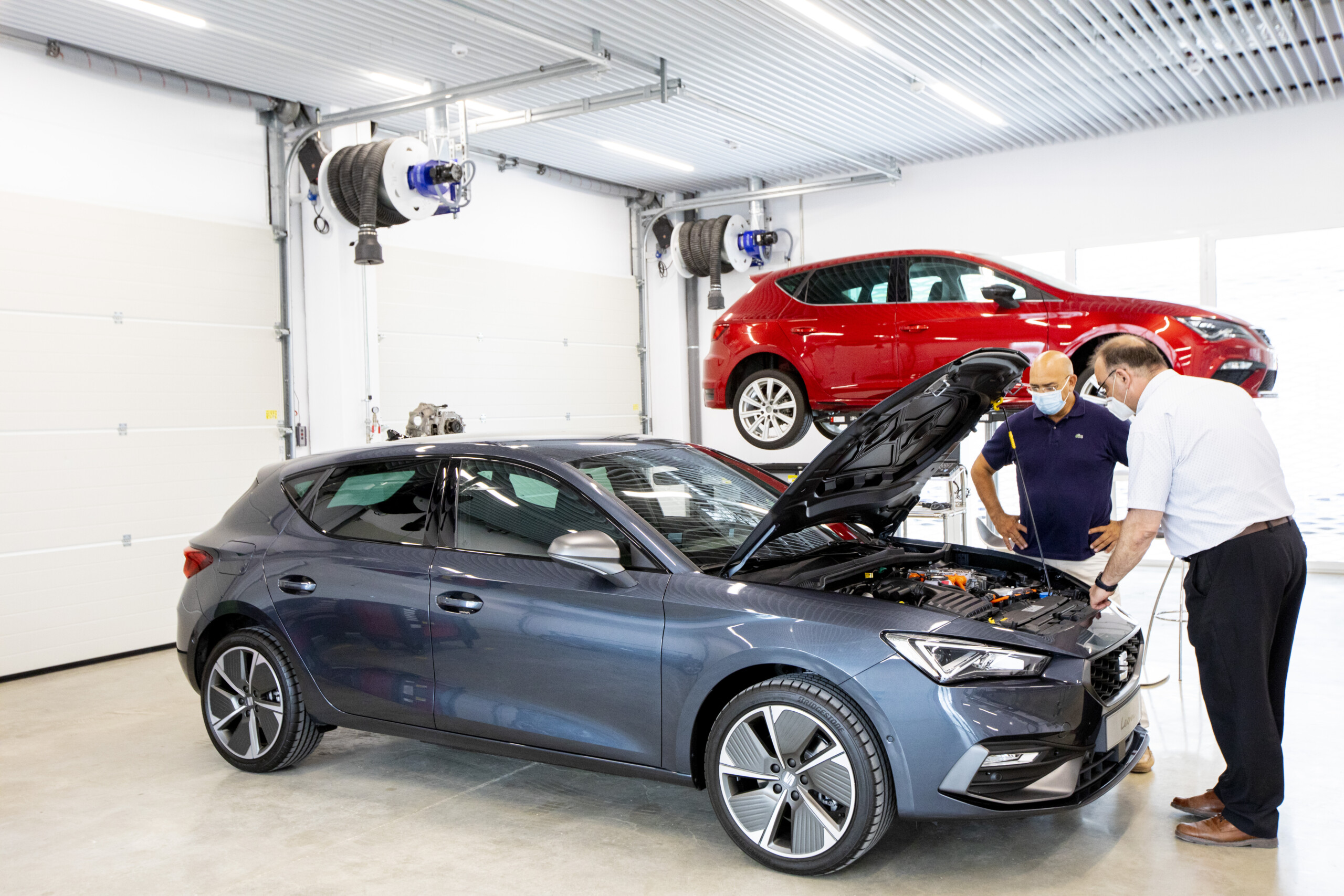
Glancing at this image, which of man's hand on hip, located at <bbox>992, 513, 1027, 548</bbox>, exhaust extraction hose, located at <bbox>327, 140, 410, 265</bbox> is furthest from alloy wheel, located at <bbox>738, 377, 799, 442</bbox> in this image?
man's hand on hip, located at <bbox>992, 513, 1027, 548</bbox>

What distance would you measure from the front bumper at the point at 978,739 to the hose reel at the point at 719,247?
345 inches

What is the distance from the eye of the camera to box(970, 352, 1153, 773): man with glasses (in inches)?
169

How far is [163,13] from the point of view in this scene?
21.2ft

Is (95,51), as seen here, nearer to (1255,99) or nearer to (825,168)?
(825,168)

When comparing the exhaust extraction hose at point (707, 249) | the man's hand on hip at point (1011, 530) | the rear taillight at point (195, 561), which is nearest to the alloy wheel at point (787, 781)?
the man's hand on hip at point (1011, 530)

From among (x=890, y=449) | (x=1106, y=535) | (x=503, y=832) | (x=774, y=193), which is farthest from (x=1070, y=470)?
(x=774, y=193)

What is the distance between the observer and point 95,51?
7172mm

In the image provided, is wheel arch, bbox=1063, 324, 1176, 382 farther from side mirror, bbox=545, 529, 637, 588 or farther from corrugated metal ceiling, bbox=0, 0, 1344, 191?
side mirror, bbox=545, 529, 637, 588

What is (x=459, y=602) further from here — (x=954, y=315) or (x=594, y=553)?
(x=954, y=315)

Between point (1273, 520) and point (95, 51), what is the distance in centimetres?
752

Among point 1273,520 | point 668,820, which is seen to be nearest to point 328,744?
point 668,820

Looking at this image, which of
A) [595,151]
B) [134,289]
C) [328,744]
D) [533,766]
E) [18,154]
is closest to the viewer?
[533,766]

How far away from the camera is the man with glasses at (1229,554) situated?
3227mm

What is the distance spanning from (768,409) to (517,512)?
4377 mm
